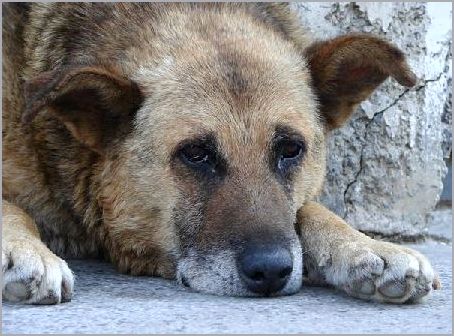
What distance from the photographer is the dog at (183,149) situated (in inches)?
141

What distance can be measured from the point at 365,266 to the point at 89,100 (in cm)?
137

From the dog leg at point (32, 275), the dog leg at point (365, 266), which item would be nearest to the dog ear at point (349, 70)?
the dog leg at point (365, 266)

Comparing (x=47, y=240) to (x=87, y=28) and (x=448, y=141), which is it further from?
(x=448, y=141)

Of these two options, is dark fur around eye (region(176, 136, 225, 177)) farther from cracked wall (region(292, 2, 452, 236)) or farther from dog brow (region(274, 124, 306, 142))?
cracked wall (region(292, 2, 452, 236))

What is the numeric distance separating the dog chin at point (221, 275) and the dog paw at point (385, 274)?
19 cm

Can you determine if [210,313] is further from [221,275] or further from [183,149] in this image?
[183,149]

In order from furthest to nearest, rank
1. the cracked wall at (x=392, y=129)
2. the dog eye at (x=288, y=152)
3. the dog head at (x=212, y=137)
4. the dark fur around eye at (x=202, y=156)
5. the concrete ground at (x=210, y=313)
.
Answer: the cracked wall at (x=392, y=129) → the dog eye at (x=288, y=152) → the dark fur around eye at (x=202, y=156) → the dog head at (x=212, y=137) → the concrete ground at (x=210, y=313)

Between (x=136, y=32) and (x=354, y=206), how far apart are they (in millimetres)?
1984

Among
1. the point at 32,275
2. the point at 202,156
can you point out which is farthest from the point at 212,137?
the point at 32,275

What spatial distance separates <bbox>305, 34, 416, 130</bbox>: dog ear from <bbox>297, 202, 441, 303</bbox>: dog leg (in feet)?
2.36

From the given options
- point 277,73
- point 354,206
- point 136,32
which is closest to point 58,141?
point 136,32

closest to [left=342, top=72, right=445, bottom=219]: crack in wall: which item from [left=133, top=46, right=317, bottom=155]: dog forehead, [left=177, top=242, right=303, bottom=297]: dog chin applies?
[left=133, top=46, right=317, bottom=155]: dog forehead

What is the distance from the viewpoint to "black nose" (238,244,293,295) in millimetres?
3496

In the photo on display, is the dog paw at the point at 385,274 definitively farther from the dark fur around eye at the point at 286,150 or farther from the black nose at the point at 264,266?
the dark fur around eye at the point at 286,150
